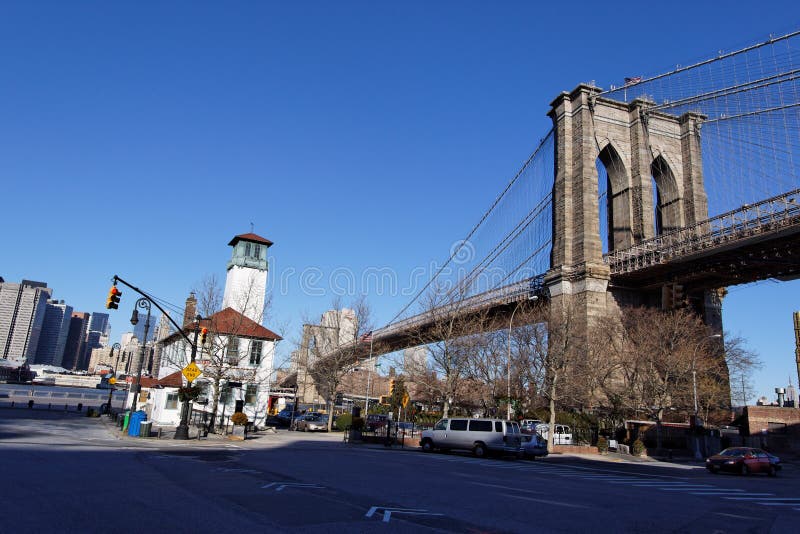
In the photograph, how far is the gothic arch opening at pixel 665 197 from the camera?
58.1 metres

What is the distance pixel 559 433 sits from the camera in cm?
4028

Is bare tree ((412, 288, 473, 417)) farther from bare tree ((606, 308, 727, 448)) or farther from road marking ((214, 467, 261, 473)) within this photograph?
road marking ((214, 467, 261, 473))

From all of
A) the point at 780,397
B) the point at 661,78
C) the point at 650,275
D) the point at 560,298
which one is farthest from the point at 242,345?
the point at 780,397

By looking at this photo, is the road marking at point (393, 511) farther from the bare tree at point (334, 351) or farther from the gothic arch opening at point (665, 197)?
the gothic arch opening at point (665, 197)

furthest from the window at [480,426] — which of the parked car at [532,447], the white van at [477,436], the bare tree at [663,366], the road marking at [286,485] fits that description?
the bare tree at [663,366]

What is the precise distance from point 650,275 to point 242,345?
33.5m

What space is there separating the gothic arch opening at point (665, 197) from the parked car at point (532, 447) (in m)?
36.4

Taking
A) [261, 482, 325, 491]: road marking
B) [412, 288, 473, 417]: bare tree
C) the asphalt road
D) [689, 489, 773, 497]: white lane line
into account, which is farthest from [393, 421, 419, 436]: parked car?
[261, 482, 325, 491]: road marking

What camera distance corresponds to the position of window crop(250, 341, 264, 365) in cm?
4394

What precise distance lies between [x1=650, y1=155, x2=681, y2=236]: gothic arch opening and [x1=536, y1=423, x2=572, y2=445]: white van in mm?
26619

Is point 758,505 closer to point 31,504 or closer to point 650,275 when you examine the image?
point 31,504

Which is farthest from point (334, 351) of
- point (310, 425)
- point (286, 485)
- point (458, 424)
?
point (286, 485)

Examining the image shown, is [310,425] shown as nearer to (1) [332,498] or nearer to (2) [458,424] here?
(2) [458,424]

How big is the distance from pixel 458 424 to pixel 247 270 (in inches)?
1197
